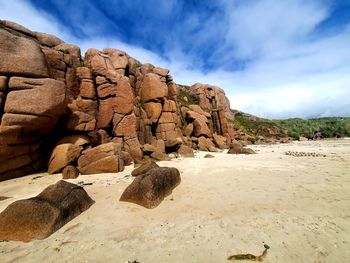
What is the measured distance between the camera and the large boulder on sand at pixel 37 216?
4.95 meters

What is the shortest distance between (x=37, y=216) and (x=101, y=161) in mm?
7156

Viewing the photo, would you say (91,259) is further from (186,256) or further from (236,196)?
(236,196)

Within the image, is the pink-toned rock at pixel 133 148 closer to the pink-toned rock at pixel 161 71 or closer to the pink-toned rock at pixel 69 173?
the pink-toned rock at pixel 69 173

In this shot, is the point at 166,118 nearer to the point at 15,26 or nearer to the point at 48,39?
the point at 48,39

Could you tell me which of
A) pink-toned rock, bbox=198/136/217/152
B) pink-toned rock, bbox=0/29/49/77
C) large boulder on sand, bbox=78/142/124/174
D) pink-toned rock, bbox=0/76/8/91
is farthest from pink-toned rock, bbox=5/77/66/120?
pink-toned rock, bbox=198/136/217/152

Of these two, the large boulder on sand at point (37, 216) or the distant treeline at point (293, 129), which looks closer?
the large boulder on sand at point (37, 216)

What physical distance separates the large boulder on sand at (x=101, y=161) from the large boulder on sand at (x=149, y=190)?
525 centimetres

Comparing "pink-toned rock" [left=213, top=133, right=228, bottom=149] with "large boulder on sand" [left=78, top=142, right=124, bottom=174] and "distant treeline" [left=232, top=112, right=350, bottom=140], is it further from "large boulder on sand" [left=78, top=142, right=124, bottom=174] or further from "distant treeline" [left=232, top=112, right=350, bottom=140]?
"distant treeline" [left=232, top=112, right=350, bottom=140]

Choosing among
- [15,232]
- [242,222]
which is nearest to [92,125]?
[15,232]

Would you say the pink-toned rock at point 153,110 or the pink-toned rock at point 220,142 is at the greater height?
the pink-toned rock at point 153,110

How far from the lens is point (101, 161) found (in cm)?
1230

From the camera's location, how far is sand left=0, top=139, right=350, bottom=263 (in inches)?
165

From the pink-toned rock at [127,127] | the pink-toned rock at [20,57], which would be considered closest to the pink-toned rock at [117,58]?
the pink-toned rock at [127,127]

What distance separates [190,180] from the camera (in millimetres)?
9938
